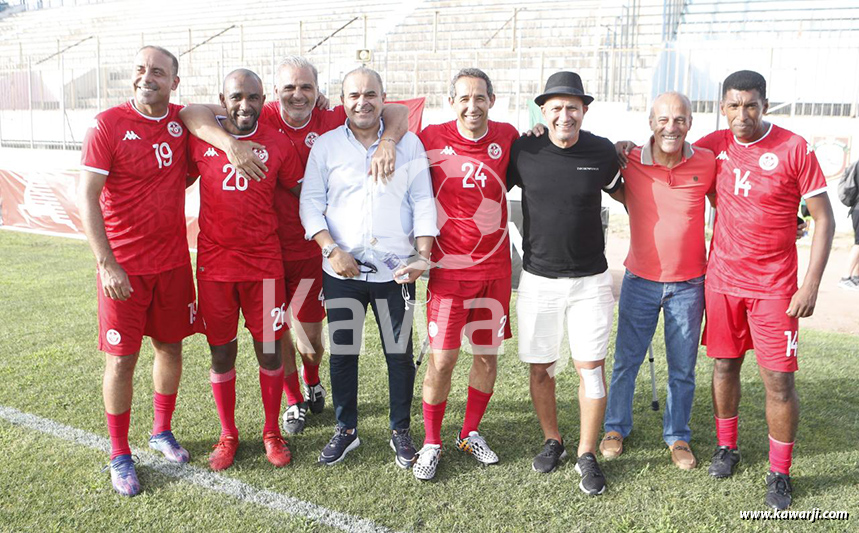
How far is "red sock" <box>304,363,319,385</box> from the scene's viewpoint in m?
4.50

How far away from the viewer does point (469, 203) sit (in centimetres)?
366

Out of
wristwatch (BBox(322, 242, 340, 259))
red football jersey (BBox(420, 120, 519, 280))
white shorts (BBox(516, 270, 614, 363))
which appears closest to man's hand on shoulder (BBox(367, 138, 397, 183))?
red football jersey (BBox(420, 120, 519, 280))

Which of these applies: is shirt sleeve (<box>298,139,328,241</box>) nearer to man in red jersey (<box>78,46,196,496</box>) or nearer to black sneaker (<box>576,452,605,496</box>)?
man in red jersey (<box>78,46,196,496</box>)

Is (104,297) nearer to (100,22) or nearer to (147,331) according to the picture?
(147,331)

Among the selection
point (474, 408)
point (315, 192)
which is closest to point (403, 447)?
point (474, 408)

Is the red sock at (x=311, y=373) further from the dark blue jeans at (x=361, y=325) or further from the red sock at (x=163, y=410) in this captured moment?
the red sock at (x=163, y=410)

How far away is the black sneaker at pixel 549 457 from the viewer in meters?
3.76

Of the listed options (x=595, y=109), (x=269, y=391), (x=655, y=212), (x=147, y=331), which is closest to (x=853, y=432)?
(x=655, y=212)

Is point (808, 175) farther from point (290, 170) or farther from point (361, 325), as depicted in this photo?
point (290, 170)

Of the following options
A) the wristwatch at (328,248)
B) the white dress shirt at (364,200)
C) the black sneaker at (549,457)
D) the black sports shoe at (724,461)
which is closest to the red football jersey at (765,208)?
the black sports shoe at (724,461)

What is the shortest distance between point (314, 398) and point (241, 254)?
4.15 feet

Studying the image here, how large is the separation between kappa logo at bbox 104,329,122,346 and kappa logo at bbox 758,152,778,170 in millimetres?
3290

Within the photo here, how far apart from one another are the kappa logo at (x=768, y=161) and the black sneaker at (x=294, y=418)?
2.93 meters

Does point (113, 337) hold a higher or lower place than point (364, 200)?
lower
